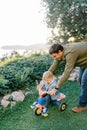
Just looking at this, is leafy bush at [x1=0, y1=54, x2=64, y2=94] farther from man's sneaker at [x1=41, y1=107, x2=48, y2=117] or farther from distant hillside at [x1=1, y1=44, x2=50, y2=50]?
distant hillside at [x1=1, y1=44, x2=50, y2=50]

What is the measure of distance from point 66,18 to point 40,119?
6.30 m

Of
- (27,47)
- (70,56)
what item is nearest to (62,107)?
(70,56)

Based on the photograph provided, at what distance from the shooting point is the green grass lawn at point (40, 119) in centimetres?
501

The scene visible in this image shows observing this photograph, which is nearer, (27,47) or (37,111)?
(37,111)

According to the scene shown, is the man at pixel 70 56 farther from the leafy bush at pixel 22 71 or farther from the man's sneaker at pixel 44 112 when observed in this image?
the leafy bush at pixel 22 71

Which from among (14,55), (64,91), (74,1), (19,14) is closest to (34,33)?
(19,14)

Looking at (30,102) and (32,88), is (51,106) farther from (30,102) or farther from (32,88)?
(32,88)

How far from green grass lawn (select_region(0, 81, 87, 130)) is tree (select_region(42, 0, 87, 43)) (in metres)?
5.41

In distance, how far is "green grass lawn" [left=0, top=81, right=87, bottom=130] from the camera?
5.01m

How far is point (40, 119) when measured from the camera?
5238mm

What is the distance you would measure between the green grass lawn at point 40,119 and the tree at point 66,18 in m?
5.41

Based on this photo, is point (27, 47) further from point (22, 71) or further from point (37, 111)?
point (37, 111)

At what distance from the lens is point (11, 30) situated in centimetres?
1362

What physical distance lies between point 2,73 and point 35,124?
1.76 metres
